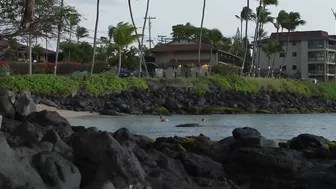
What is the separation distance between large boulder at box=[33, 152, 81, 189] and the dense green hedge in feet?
93.6

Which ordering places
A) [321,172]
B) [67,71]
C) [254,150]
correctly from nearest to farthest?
[321,172], [254,150], [67,71]

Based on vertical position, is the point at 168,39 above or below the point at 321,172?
above

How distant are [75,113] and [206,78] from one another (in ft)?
67.9

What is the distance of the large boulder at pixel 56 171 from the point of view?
9.20 meters

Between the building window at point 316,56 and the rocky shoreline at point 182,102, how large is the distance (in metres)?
28.0

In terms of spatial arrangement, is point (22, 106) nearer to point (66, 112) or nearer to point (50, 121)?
point (50, 121)

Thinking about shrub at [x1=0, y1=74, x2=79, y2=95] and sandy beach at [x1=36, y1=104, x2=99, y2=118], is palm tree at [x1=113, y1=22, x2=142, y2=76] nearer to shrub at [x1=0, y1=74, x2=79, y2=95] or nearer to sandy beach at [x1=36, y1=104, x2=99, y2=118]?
shrub at [x1=0, y1=74, x2=79, y2=95]

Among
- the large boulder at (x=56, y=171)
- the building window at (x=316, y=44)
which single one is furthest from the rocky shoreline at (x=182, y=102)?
the building window at (x=316, y=44)

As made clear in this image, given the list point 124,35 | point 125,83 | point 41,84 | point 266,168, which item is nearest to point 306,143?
point 266,168

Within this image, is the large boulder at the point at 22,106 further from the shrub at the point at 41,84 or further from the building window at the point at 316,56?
the building window at the point at 316,56

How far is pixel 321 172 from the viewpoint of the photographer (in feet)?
38.2

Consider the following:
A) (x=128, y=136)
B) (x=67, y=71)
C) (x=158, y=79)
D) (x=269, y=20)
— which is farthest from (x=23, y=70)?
(x=128, y=136)

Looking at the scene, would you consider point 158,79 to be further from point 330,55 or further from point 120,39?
point 330,55

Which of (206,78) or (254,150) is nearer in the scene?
(254,150)
